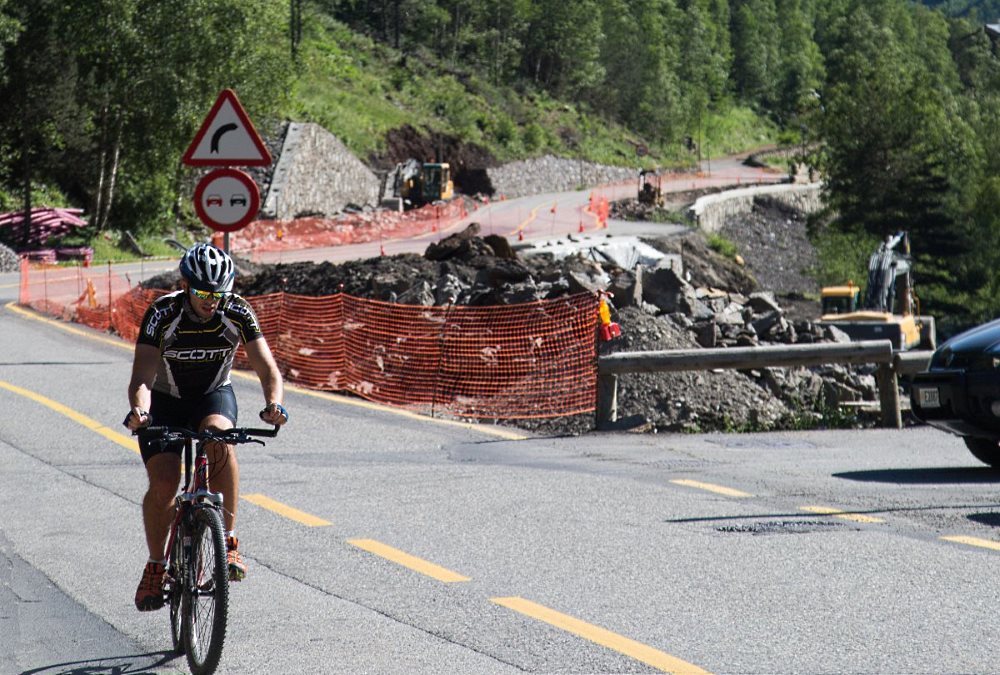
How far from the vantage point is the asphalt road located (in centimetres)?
591

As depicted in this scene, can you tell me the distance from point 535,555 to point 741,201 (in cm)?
8469

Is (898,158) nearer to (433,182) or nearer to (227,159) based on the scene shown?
(433,182)

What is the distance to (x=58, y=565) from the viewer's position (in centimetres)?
769

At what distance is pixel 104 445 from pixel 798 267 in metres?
73.5

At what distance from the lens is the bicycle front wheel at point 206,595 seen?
5.38 m

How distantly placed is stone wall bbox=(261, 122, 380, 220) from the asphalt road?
158 ft

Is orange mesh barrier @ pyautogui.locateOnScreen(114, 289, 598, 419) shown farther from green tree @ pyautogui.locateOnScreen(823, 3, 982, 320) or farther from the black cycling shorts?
green tree @ pyautogui.locateOnScreen(823, 3, 982, 320)

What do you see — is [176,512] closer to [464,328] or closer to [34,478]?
[34,478]

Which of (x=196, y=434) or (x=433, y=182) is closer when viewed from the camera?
(x=196, y=434)

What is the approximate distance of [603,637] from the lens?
6.09 m

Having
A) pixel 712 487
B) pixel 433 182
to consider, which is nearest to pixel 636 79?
pixel 433 182

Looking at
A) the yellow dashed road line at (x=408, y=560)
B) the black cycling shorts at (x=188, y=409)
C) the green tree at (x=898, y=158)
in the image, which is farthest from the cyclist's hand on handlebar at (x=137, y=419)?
the green tree at (x=898, y=158)

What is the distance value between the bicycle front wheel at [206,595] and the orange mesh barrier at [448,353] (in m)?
9.69

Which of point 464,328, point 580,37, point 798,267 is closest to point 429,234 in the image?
point 798,267
